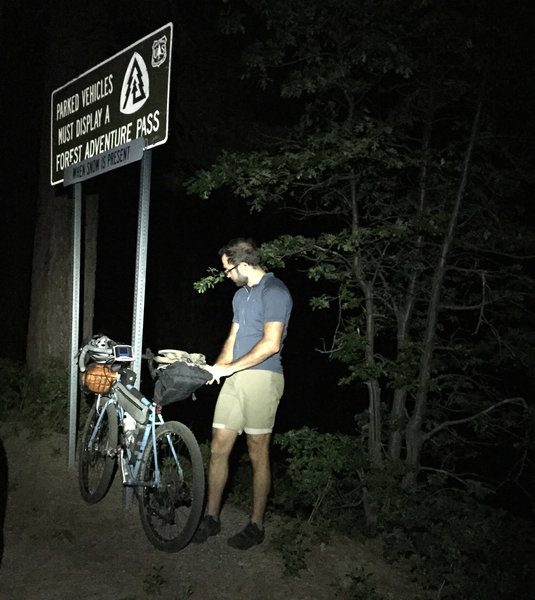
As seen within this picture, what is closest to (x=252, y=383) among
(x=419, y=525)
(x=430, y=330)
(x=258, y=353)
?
(x=258, y=353)

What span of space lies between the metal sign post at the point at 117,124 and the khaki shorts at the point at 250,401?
3.16 ft

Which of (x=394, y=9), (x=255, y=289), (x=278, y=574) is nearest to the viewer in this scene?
(x=278, y=574)

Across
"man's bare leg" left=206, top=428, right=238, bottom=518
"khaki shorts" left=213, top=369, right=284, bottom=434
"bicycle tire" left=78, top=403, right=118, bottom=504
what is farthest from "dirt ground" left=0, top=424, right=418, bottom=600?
"khaki shorts" left=213, top=369, right=284, bottom=434

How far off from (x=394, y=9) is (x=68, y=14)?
5280mm

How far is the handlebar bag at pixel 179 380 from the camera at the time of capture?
445 centimetres

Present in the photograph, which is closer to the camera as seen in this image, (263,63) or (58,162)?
(263,63)

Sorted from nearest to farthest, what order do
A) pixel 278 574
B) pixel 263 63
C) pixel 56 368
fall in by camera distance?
pixel 278 574 → pixel 263 63 → pixel 56 368

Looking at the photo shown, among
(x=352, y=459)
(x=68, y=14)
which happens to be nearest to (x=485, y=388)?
(x=352, y=459)

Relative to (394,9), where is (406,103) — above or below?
below

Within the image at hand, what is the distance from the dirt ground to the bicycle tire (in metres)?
0.12

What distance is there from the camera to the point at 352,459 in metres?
6.42

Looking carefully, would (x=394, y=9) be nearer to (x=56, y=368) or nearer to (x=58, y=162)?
(x=58, y=162)

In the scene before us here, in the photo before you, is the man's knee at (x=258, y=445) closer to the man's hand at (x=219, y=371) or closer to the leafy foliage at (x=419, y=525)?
the man's hand at (x=219, y=371)

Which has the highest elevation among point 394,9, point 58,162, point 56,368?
point 394,9
